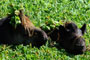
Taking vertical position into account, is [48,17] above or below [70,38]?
above

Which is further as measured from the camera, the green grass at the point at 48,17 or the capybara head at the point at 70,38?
the capybara head at the point at 70,38

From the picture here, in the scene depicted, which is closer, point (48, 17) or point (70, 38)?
point (70, 38)

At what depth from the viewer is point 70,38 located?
6633 millimetres

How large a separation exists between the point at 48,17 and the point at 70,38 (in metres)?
1.31

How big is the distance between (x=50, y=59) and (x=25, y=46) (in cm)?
60

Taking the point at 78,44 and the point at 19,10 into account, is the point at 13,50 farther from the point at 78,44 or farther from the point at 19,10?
the point at 78,44

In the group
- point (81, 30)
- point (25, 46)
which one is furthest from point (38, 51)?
point (81, 30)

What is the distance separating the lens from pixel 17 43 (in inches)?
249

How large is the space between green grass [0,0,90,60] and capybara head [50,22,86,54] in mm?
148

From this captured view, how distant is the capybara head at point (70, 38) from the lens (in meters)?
6.56

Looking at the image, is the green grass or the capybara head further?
the capybara head

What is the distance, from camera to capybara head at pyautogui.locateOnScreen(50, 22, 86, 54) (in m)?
6.56

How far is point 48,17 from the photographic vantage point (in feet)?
25.4

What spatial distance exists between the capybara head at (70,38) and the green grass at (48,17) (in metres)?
0.15
